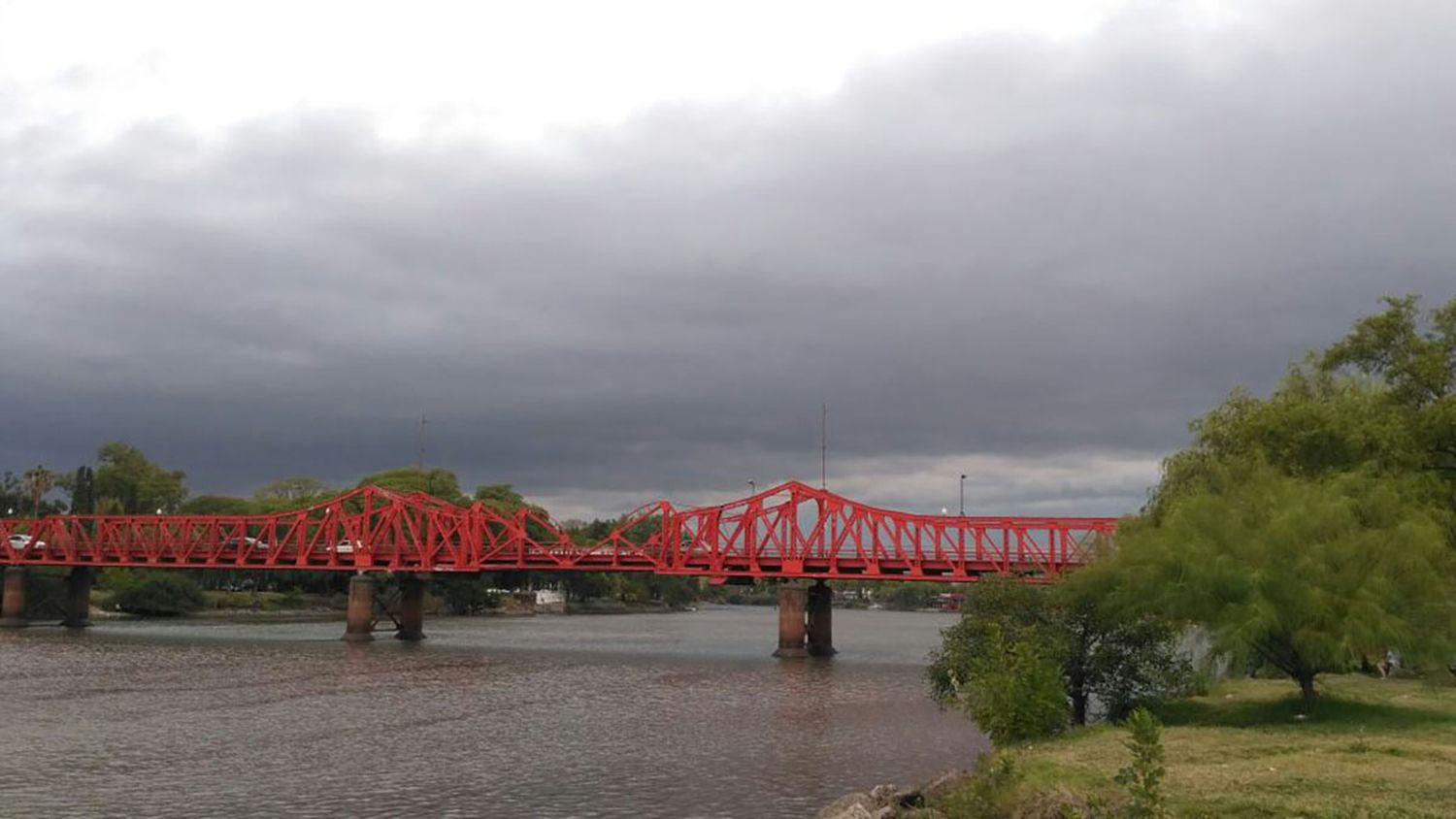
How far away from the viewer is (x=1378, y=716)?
1368 inches

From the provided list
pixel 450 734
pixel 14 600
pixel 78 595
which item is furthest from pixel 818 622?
pixel 14 600

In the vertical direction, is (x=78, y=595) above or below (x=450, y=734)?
above

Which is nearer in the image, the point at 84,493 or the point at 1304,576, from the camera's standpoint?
the point at 1304,576

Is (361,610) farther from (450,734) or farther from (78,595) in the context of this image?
(450,734)

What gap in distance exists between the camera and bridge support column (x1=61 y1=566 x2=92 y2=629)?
396 feet

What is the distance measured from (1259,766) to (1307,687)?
11933 millimetres

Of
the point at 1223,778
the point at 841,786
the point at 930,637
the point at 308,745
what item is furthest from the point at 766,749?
the point at 930,637

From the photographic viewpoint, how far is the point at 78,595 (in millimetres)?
→ 122250

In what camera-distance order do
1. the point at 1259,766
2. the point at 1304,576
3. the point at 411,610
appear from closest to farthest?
the point at 1259,766, the point at 1304,576, the point at 411,610

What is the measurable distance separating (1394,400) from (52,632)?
108453 mm

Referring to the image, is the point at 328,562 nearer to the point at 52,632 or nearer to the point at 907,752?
the point at 52,632

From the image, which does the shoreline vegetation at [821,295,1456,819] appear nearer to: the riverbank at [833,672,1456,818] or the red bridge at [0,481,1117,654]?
the riverbank at [833,672,1456,818]

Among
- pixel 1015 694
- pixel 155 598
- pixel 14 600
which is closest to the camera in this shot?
pixel 1015 694

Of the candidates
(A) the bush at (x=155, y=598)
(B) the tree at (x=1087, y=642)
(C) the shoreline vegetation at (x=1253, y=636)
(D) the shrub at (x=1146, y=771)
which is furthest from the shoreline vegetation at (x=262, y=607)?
(D) the shrub at (x=1146, y=771)
